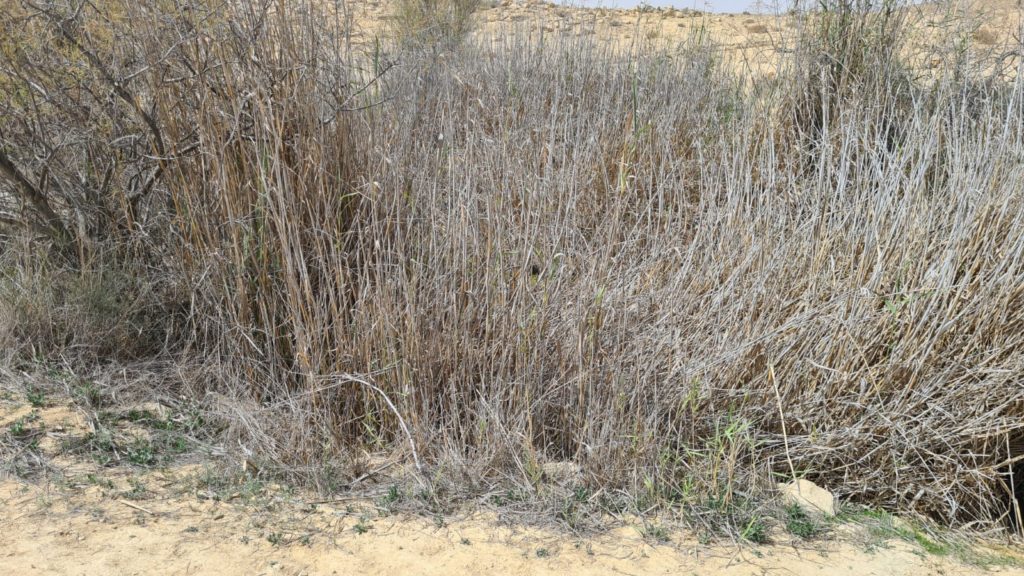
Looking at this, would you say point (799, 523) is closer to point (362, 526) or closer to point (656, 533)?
point (656, 533)

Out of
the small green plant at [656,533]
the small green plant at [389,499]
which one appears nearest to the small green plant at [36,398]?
the small green plant at [389,499]

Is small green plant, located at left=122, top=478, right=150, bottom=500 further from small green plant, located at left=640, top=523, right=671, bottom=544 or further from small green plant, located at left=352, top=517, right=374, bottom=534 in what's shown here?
small green plant, located at left=640, top=523, right=671, bottom=544

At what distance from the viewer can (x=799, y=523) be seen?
101 inches

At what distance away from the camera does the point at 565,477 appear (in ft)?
8.93

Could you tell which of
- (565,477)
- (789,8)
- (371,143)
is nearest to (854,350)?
(565,477)

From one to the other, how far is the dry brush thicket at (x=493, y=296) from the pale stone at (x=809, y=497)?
70 millimetres

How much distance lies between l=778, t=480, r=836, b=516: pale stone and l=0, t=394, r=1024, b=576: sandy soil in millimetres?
88

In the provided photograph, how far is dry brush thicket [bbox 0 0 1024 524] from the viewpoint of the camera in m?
2.82

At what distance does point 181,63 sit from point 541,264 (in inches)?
60.7

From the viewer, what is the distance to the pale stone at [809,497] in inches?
106

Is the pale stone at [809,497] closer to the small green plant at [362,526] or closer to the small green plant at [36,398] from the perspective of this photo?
the small green plant at [362,526]

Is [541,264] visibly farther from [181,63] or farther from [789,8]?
[789,8]

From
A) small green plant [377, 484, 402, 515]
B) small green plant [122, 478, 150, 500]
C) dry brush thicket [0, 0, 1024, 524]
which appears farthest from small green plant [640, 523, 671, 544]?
small green plant [122, 478, 150, 500]

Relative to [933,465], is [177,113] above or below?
above
